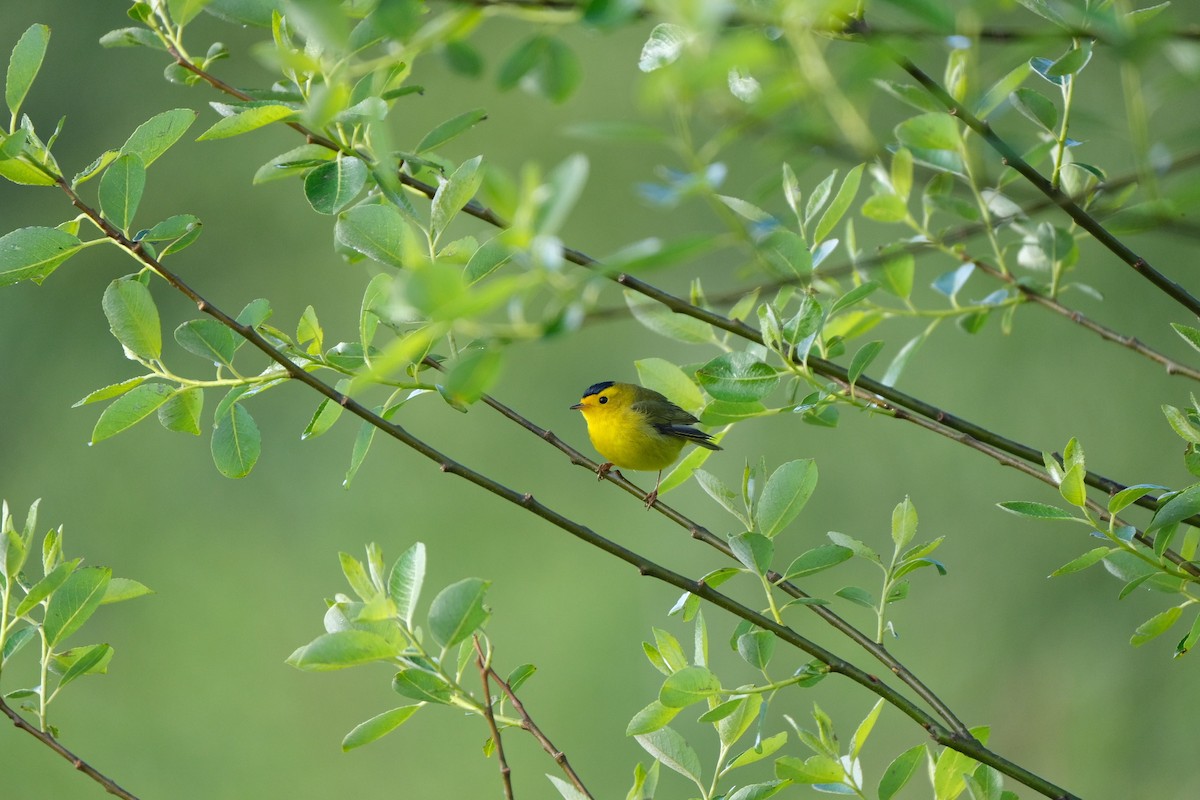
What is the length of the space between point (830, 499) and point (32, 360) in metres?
2.54

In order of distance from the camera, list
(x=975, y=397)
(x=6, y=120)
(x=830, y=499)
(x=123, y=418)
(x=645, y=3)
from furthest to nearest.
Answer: (x=6, y=120), (x=830, y=499), (x=975, y=397), (x=123, y=418), (x=645, y=3)

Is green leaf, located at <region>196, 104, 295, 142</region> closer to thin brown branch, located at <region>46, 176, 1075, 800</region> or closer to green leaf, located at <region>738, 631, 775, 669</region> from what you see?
thin brown branch, located at <region>46, 176, 1075, 800</region>

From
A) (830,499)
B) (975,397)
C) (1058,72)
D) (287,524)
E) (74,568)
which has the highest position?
(1058,72)

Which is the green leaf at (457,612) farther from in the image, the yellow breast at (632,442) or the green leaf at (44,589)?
the yellow breast at (632,442)

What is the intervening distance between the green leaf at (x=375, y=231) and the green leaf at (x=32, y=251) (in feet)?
0.53

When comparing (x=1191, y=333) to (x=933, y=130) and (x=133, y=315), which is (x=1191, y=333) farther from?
(x=133, y=315)

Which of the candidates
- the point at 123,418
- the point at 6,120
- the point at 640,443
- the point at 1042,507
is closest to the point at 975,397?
the point at 640,443

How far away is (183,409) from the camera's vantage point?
73cm

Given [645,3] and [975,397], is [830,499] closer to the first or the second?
[975,397]

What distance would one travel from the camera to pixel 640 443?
2006 mm

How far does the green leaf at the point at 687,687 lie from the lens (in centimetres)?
63

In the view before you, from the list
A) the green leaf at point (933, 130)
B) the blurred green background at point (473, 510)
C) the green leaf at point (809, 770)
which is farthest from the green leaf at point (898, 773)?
the blurred green background at point (473, 510)

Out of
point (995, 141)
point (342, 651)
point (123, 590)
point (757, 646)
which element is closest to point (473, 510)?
point (123, 590)

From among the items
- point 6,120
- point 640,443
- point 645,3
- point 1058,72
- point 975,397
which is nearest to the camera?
point 645,3
